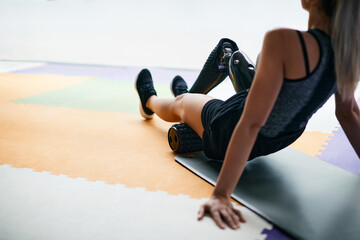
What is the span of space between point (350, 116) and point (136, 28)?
4065mm

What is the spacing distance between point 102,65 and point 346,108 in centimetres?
429

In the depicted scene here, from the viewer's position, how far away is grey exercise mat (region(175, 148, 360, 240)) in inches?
52.0

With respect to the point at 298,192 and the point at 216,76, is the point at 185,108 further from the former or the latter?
the point at 298,192

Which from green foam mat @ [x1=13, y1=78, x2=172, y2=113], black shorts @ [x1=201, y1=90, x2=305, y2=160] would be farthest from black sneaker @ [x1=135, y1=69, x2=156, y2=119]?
black shorts @ [x1=201, y1=90, x2=305, y2=160]

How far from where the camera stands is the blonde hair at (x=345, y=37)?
116 cm

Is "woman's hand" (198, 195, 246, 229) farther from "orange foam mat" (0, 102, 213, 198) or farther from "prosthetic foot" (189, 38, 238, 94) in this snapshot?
"prosthetic foot" (189, 38, 238, 94)

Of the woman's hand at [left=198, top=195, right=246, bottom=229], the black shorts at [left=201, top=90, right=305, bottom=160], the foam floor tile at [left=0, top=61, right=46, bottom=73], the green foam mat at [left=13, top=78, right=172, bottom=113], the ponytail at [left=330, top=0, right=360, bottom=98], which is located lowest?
the foam floor tile at [left=0, top=61, right=46, bottom=73]

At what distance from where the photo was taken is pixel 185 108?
1970mm

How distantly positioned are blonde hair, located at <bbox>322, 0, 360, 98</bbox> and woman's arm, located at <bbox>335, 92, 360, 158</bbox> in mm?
435

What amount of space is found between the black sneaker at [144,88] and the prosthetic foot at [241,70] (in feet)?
2.55

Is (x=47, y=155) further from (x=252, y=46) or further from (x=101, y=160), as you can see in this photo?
(x=252, y=46)

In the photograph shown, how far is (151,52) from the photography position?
528 cm

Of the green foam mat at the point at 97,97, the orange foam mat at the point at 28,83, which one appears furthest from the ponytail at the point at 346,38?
the orange foam mat at the point at 28,83

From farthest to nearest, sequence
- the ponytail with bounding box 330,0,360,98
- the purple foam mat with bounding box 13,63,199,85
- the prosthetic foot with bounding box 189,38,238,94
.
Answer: the purple foam mat with bounding box 13,63,199,85, the prosthetic foot with bounding box 189,38,238,94, the ponytail with bounding box 330,0,360,98
